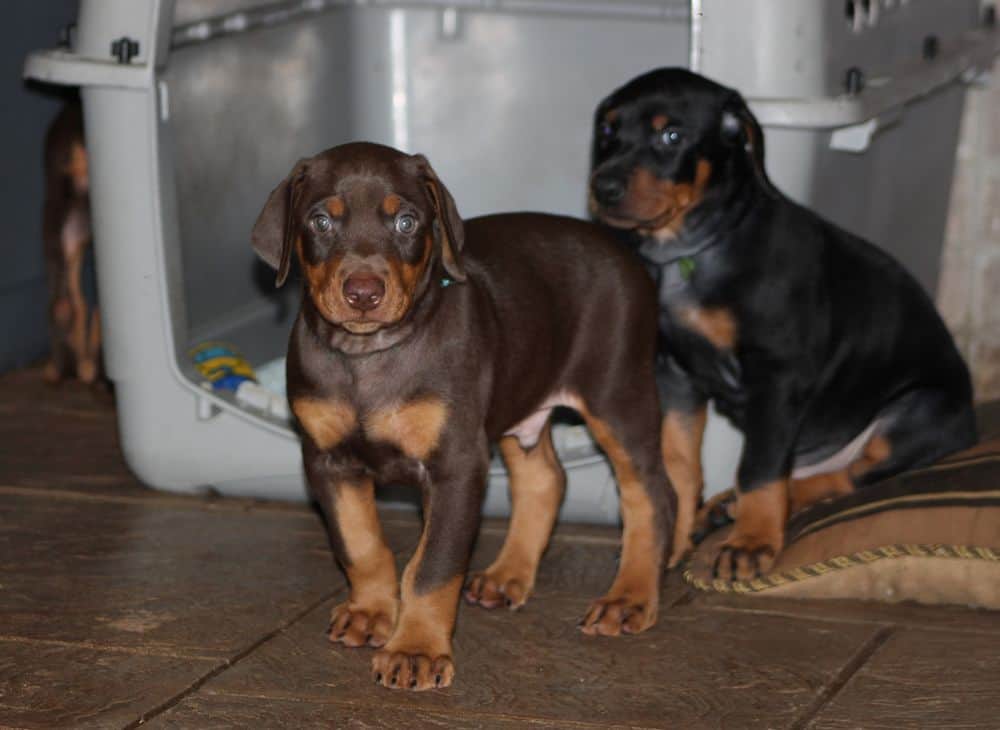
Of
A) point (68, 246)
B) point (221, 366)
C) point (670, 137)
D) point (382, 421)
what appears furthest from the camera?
point (68, 246)

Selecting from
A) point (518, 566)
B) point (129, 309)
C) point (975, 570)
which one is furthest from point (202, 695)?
point (975, 570)

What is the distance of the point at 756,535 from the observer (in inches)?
174

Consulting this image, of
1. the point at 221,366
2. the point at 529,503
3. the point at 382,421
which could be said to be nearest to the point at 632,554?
the point at 529,503

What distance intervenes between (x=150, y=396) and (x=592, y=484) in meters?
1.36

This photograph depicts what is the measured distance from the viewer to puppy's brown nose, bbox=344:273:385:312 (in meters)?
3.44

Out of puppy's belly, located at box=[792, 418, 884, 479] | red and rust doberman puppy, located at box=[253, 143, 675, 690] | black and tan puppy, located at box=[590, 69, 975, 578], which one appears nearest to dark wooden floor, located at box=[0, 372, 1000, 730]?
red and rust doberman puppy, located at box=[253, 143, 675, 690]

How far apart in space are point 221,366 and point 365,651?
5.69ft

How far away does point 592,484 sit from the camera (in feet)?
16.1

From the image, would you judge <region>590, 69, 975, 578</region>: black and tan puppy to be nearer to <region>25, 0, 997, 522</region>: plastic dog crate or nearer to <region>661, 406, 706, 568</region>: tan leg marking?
<region>661, 406, 706, 568</region>: tan leg marking

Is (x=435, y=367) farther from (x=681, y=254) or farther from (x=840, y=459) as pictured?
(x=840, y=459)

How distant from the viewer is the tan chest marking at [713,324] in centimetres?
435

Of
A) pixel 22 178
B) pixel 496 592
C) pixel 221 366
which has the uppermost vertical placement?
pixel 22 178

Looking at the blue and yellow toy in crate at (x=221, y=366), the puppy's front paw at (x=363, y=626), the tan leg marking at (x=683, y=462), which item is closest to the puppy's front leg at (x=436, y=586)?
the puppy's front paw at (x=363, y=626)

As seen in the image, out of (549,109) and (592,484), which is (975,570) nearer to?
(592,484)
